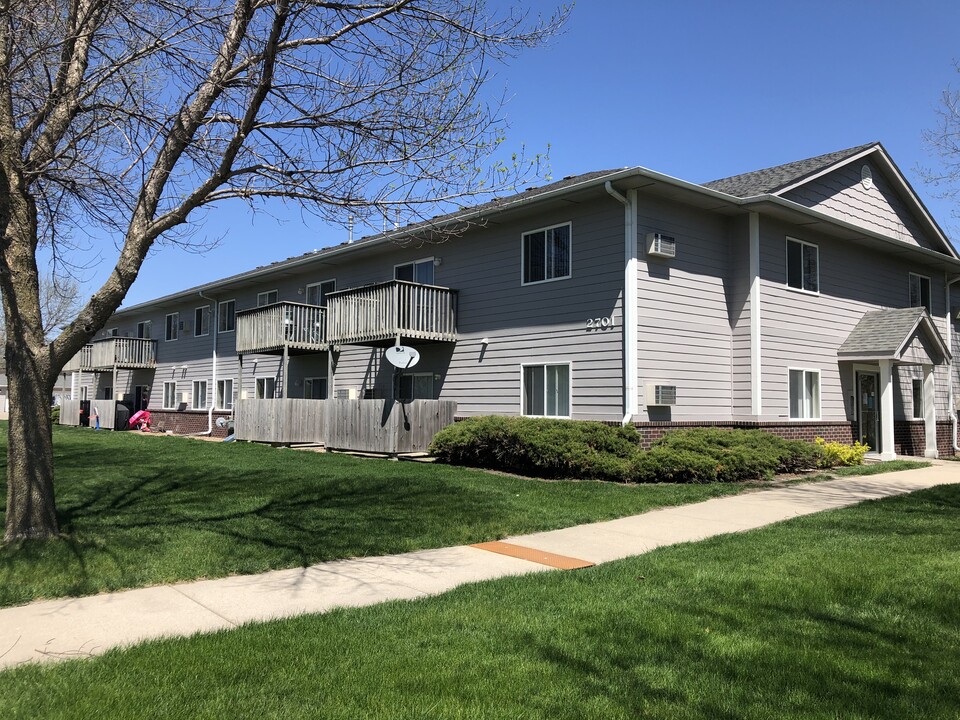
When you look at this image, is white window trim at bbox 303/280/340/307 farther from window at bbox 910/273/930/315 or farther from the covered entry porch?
window at bbox 910/273/930/315

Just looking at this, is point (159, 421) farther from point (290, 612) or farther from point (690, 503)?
point (290, 612)

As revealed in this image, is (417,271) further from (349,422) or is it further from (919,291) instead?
(919,291)

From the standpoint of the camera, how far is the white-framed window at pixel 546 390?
51.1 feet

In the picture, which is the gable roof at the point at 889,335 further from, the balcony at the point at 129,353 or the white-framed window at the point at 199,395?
the balcony at the point at 129,353

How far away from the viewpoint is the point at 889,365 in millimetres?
17375

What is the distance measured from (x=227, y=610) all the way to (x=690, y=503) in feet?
24.1

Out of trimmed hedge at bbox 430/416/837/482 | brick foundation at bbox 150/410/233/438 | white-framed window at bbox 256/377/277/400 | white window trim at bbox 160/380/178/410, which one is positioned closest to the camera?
trimmed hedge at bbox 430/416/837/482

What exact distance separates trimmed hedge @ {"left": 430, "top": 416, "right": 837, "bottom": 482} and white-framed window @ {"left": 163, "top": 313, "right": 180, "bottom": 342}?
21.4 metres

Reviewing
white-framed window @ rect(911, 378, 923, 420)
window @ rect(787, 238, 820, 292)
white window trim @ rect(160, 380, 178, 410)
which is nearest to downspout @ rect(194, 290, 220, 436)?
white window trim @ rect(160, 380, 178, 410)

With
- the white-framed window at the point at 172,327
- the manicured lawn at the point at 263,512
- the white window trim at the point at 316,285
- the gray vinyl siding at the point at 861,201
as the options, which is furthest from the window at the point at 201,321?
the gray vinyl siding at the point at 861,201

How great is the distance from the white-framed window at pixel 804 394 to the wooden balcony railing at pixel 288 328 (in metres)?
12.6

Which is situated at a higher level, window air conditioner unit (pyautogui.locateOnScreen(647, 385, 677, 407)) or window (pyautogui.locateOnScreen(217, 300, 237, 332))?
window (pyautogui.locateOnScreen(217, 300, 237, 332))

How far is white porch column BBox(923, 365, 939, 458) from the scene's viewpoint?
18.9m

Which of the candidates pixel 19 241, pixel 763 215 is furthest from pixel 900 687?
pixel 763 215
